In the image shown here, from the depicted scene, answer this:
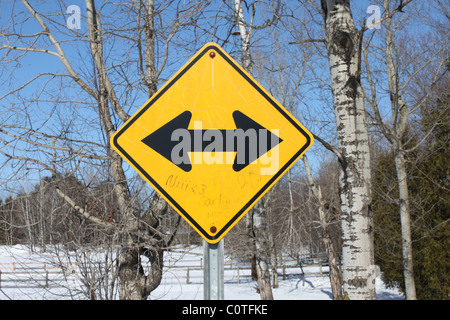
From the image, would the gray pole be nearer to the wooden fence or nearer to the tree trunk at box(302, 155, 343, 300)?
the wooden fence

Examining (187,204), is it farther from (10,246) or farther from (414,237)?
(414,237)

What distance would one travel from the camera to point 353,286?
4.09 m

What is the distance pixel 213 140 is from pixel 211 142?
→ 2cm

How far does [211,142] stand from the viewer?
2281 mm

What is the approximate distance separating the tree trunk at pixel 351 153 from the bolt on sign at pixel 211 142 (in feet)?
6.53

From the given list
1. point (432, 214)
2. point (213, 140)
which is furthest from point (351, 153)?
point (432, 214)

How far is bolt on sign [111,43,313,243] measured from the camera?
2.25 m

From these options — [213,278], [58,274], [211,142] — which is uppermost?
[211,142]

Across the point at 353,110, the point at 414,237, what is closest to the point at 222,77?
the point at 353,110

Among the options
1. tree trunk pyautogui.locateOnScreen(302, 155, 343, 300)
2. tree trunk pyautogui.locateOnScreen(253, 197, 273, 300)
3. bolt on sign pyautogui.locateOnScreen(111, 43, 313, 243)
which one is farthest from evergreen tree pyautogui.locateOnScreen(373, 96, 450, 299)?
bolt on sign pyautogui.locateOnScreen(111, 43, 313, 243)

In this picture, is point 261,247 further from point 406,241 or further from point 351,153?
point 351,153

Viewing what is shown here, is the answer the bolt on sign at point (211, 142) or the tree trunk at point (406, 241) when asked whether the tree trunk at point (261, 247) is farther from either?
the bolt on sign at point (211, 142)

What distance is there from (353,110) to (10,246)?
4947 millimetres
